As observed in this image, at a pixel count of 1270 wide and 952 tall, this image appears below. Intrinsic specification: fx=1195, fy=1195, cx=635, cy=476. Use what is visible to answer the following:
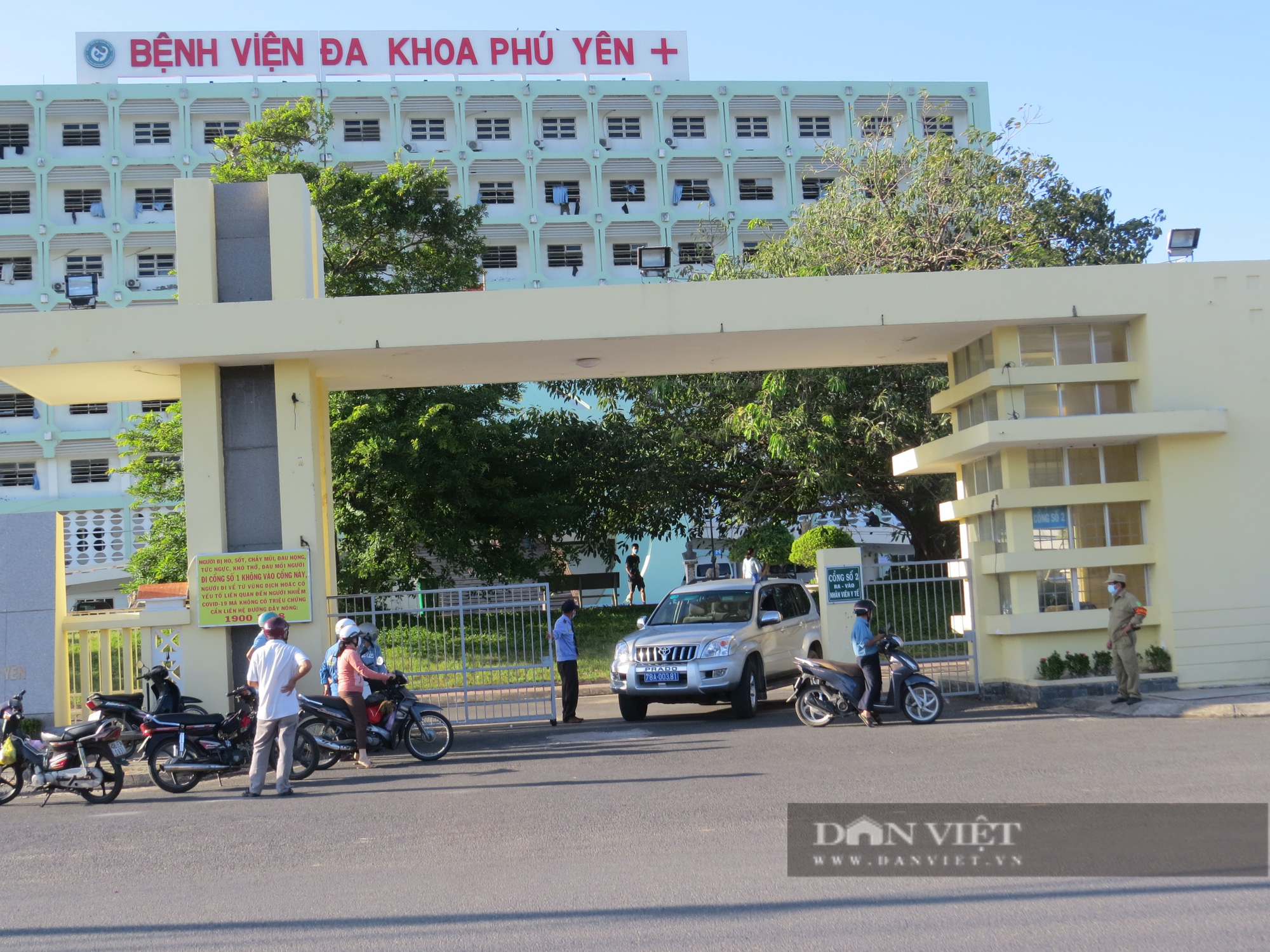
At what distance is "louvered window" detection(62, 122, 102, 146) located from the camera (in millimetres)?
53219

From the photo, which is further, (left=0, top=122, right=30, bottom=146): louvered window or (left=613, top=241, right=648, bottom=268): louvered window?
(left=613, top=241, right=648, bottom=268): louvered window

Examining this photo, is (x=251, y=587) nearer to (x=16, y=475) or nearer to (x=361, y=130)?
(x=16, y=475)

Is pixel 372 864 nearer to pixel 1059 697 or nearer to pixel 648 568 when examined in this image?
pixel 1059 697

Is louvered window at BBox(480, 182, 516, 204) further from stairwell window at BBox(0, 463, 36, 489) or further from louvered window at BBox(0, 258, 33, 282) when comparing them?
stairwell window at BBox(0, 463, 36, 489)

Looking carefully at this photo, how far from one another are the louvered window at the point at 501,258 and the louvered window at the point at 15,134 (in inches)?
814

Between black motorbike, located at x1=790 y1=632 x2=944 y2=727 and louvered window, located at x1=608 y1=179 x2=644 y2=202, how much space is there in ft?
151

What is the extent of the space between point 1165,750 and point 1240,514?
19.2 feet

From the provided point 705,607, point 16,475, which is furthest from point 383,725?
point 16,475

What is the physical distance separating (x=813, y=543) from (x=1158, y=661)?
9520 millimetres

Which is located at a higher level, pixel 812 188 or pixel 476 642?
pixel 812 188

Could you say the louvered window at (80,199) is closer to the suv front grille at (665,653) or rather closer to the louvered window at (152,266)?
the louvered window at (152,266)

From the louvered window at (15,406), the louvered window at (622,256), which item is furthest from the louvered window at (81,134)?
the louvered window at (622,256)

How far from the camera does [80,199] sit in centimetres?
5338

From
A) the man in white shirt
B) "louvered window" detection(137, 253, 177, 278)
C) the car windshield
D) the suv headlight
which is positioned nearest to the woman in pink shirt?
the man in white shirt
